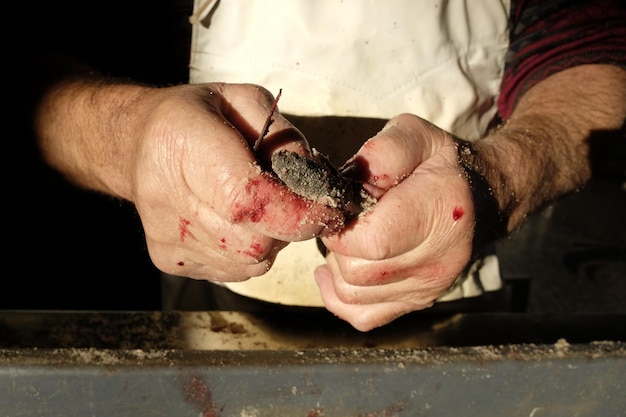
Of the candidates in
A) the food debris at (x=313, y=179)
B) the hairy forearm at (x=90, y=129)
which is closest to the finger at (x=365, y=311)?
the food debris at (x=313, y=179)

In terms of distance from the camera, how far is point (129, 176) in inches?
39.9

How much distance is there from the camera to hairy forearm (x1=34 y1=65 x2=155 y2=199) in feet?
3.34

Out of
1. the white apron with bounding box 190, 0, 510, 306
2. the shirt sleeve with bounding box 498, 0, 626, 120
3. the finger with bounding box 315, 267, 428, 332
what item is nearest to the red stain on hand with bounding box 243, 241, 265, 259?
the finger with bounding box 315, 267, 428, 332

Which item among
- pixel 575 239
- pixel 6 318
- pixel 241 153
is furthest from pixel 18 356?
pixel 575 239

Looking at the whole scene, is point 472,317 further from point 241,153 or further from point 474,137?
point 241,153

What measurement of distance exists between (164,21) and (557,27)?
946mm

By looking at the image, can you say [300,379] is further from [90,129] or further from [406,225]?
[90,129]

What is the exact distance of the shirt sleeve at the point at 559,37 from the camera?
1.32 m

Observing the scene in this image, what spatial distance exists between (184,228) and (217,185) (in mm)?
148

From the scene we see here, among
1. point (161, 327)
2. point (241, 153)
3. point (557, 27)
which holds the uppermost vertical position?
point (557, 27)

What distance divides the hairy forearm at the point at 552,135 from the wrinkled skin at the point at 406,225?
0.19 metres

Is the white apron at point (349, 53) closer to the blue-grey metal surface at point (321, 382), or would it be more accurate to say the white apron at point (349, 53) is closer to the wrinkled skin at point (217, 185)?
the wrinkled skin at point (217, 185)

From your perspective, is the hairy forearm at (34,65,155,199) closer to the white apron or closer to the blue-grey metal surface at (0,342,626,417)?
the white apron

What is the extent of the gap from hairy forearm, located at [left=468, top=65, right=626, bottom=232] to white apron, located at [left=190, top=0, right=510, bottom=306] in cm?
16
